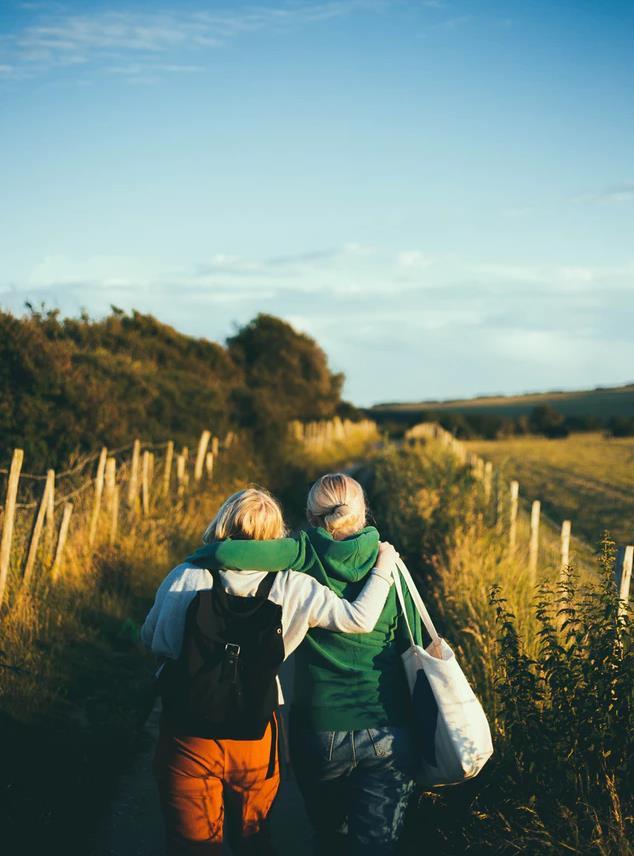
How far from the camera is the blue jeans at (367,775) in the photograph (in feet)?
12.0

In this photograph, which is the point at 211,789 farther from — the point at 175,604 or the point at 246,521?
the point at 246,521

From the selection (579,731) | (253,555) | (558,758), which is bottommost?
(558,758)

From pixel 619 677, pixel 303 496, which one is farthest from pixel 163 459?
pixel 619 677

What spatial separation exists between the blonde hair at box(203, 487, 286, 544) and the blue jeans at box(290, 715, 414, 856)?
2.60 feet

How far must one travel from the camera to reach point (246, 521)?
3.66 m

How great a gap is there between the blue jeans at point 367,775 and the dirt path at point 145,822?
1412 millimetres

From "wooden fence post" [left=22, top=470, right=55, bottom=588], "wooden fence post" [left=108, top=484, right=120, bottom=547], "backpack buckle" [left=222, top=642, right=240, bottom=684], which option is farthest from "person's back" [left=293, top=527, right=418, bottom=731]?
"wooden fence post" [left=108, top=484, right=120, bottom=547]

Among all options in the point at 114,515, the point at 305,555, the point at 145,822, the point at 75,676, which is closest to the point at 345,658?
the point at 305,555

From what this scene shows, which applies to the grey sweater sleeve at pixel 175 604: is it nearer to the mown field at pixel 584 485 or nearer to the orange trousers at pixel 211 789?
the orange trousers at pixel 211 789

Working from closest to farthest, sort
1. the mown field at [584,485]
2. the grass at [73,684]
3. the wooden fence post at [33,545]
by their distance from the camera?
the grass at [73,684] → the wooden fence post at [33,545] → the mown field at [584,485]

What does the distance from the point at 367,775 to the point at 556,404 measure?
379 ft

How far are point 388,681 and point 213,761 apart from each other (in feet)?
2.43

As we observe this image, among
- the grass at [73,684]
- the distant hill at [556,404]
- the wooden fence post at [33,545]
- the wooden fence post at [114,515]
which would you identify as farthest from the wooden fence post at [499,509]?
the distant hill at [556,404]

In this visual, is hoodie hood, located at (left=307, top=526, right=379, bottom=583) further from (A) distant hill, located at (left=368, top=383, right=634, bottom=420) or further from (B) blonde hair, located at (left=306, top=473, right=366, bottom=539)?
(A) distant hill, located at (left=368, top=383, right=634, bottom=420)
